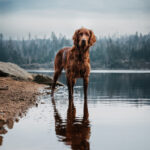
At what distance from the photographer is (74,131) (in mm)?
5082

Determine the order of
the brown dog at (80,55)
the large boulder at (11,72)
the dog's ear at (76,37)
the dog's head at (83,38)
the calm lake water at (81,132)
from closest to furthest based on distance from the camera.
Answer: the calm lake water at (81,132) < the dog's head at (83,38) < the brown dog at (80,55) < the dog's ear at (76,37) < the large boulder at (11,72)

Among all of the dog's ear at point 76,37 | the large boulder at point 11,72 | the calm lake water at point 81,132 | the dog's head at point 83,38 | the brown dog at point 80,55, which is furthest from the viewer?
the large boulder at point 11,72

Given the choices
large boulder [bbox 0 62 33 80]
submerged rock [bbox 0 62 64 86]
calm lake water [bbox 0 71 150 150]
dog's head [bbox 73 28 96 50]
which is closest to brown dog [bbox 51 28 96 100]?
dog's head [bbox 73 28 96 50]

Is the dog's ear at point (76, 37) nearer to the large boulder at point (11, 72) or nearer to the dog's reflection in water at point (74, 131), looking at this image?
the dog's reflection in water at point (74, 131)

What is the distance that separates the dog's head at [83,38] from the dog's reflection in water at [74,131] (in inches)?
127

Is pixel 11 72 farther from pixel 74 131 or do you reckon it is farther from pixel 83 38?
pixel 74 131

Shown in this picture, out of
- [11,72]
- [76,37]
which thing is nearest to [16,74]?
[11,72]

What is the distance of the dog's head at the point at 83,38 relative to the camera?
9534 mm

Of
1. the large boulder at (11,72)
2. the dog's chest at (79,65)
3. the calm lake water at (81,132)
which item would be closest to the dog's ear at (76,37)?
the dog's chest at (79,65)

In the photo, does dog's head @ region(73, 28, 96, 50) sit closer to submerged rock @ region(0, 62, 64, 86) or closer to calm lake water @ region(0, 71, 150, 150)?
calm lake water @ region(0, 71, 150, 150)

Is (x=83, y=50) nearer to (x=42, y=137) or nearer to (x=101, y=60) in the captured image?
(x=42, y=137)

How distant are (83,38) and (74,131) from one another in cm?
494

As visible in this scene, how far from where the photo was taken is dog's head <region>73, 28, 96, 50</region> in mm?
9534

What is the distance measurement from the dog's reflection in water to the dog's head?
Answer: 10.6 ft
